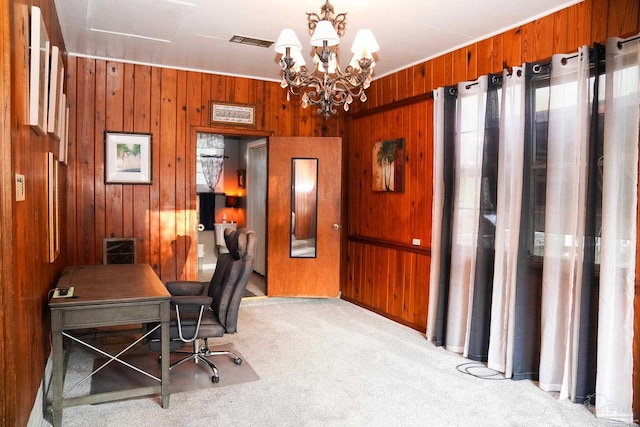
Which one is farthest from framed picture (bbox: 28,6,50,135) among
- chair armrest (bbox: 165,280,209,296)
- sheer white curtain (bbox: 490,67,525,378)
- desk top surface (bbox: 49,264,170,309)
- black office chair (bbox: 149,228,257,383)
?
sheer white curtain (bbox: 490,67,525,378)

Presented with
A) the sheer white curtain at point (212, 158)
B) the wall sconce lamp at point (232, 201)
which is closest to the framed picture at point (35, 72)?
the sheer white curtain at point (212, 158)

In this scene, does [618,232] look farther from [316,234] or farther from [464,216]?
[316,234]

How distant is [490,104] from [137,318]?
2967 mm

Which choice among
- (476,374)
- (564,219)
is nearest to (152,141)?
(476,374)

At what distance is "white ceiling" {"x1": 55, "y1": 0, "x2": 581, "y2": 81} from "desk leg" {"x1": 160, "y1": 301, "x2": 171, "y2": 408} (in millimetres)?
2126

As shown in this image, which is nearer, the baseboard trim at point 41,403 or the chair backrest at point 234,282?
the baseboard trim at point 41,403

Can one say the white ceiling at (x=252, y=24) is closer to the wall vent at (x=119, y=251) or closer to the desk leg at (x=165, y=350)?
the wall vent at (x=119, y=251)

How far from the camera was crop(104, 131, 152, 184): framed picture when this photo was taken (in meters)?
4.68

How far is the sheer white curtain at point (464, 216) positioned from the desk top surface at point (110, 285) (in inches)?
92.6

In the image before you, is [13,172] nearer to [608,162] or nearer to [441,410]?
[441,410]

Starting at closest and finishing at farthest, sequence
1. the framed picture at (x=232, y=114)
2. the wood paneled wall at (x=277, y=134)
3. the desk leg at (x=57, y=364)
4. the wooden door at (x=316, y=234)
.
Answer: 1. the desk leg at (x=57, y=364)
2. the wood paneled wall at (x=277, y=134)
3. the framed picture at (x=232, y=114)
4. the wooden door at (x=316, y=234)

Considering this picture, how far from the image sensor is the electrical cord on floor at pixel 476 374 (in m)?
3.39

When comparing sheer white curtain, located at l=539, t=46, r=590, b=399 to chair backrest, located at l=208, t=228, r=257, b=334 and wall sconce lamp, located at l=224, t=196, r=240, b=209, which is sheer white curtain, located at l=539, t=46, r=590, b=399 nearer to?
chair backrest, located at l=208, t=228, r=257, b=334

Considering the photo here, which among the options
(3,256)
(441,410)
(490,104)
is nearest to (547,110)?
(490,104)
